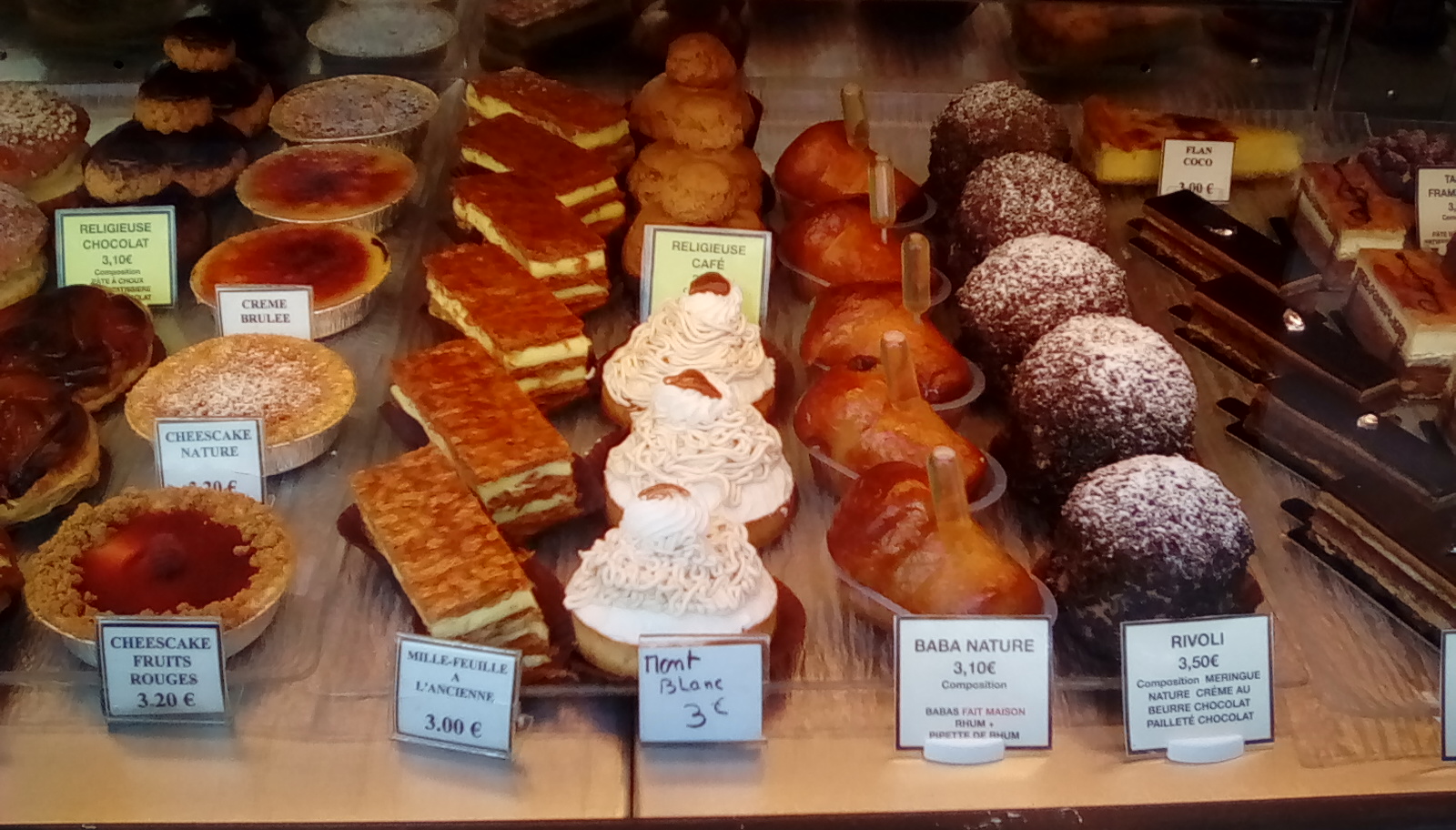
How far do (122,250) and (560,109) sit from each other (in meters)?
1.17

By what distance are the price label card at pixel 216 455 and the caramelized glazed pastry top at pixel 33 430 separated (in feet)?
0.61

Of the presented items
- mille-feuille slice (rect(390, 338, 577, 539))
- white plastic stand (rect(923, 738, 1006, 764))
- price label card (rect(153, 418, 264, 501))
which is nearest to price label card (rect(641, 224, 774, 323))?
mille-feuille slice (rect(390, 338, 577, 539))

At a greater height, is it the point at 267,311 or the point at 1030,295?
the point at 1030,295

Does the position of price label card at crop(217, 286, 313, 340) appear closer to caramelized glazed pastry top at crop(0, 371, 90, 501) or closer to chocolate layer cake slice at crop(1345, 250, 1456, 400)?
caramelized glazed pastry top at crop(0, 371, 90, 501)

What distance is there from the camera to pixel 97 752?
194 cm

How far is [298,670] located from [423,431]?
0.67 metres

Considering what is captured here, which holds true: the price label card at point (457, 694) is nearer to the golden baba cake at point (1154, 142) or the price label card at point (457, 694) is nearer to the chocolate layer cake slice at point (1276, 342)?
the chocolate layer cake slice at point (1276, 342)

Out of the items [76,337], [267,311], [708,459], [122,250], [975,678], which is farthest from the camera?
[122,250]

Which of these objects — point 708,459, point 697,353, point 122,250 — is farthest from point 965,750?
point 122,250

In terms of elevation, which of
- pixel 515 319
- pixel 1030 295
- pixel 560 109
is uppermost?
pixel 560 109

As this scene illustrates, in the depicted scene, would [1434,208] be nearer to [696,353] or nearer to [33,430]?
[696,353]

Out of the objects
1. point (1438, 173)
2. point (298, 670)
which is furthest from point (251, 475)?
point (1438, 173)

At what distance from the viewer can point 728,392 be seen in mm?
2443

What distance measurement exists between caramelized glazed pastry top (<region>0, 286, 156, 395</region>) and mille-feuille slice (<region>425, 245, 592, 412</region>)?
66 centimetres
